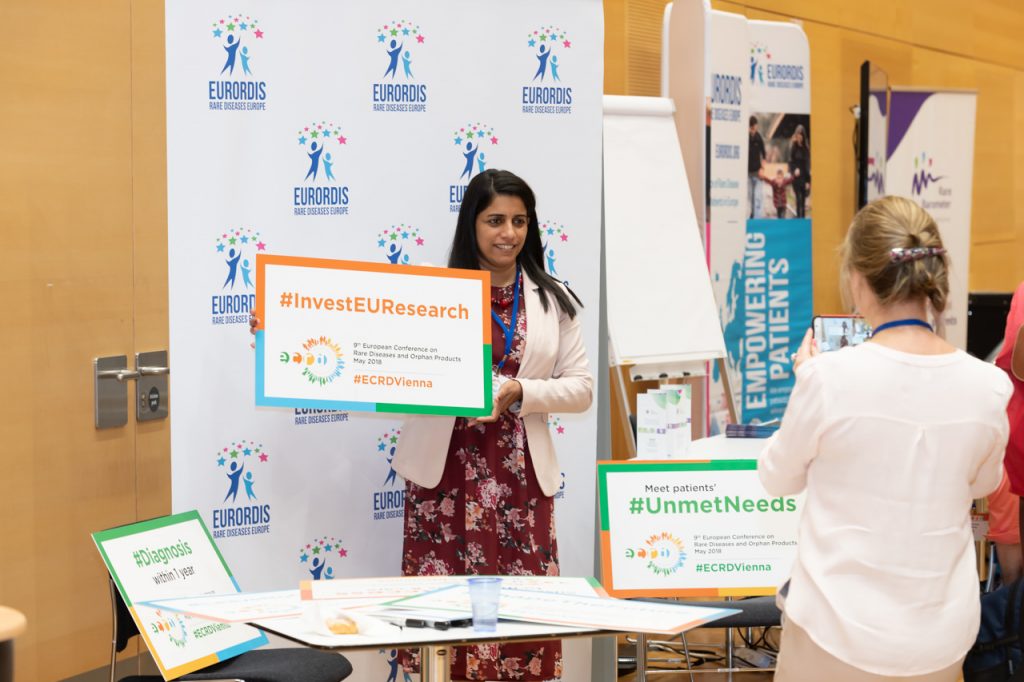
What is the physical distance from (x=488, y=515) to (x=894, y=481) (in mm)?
1646

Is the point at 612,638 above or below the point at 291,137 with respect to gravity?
below

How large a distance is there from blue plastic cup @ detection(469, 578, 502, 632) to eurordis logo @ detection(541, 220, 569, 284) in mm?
2083

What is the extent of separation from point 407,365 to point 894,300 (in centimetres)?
148

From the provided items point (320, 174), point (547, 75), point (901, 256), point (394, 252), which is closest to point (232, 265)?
point (320, 174)

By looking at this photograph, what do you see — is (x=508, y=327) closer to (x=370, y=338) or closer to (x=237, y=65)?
(x=370, y=338)

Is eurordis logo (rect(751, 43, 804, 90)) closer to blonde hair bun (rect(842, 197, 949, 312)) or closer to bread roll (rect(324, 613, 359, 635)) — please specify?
blonde hair bun (rect(842, 197, 949, 312))

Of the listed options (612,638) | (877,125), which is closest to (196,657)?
(612,638)

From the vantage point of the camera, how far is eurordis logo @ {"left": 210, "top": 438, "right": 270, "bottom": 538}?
343 centimetres

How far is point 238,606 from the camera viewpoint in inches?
73.2

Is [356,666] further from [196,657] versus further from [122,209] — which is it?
[122,209]

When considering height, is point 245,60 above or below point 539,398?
above

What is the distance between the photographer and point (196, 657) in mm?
2961

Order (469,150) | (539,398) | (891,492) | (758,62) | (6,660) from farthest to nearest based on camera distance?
(758,62) < (469,150) < (539,398) < (891,492) < (6,660)

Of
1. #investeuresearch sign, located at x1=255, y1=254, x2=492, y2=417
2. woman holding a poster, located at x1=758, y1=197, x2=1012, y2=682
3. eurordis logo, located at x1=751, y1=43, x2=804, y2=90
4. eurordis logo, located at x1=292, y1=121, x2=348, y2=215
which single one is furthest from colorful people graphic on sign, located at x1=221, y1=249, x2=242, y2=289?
eurordis logo, located at x1=751, y1=43, x2=804, y2=90
